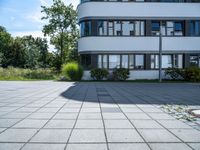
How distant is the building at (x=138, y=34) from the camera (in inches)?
1100

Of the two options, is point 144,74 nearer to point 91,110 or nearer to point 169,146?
point 91,110

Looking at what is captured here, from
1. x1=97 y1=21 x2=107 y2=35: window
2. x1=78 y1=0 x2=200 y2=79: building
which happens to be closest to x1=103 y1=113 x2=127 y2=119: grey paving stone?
x1=78 y1=0 x2=200 y2=79: building

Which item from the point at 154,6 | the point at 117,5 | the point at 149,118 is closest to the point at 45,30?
the point at 117,5

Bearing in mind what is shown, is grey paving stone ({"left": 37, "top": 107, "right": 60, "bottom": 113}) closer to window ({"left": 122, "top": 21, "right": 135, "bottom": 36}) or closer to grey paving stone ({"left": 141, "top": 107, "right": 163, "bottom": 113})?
grey paving stone ({"left": 141, "top": 107, "right": 163, "bottom": 113})

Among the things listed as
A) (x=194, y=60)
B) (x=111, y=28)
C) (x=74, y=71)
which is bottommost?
(x=74, y=71)

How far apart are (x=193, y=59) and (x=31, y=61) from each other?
4081cm

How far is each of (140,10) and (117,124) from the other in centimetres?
2333

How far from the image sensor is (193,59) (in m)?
29.6

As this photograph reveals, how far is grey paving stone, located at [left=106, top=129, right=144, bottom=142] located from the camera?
5.71 metres

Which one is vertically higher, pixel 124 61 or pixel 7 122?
pixel 124 61

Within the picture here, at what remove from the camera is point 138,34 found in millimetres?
28859

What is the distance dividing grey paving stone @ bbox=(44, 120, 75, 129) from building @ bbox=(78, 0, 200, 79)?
2054 cm

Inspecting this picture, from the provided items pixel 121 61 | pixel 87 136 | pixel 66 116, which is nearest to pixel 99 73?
pixel 121 61

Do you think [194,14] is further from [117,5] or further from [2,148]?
[2,148]
